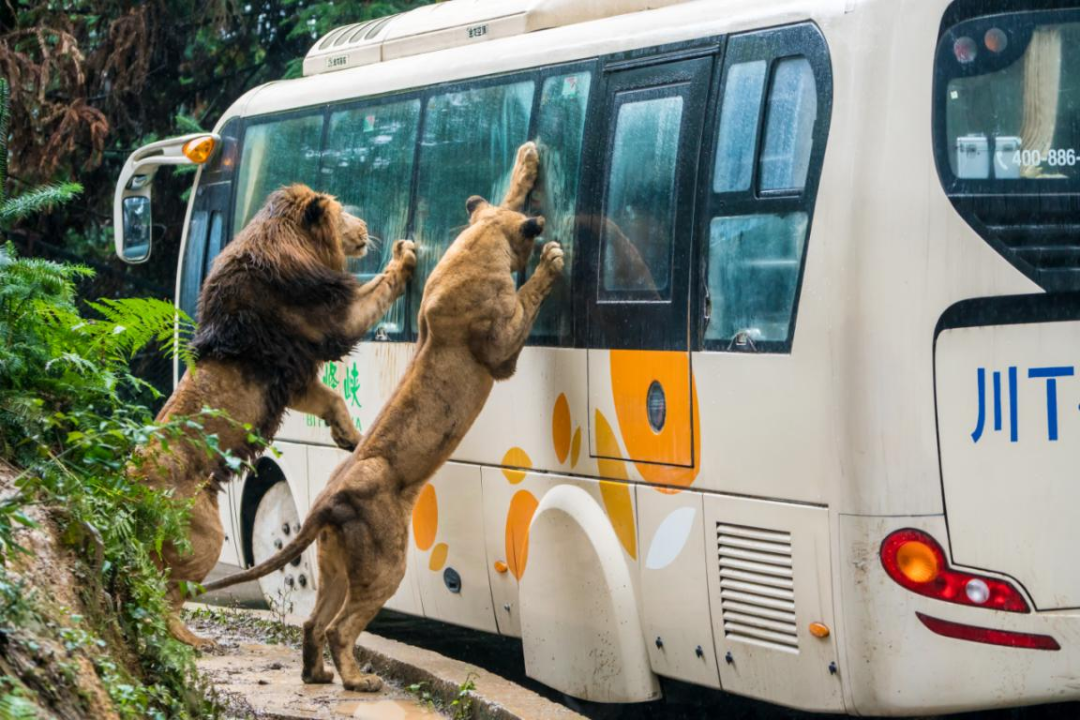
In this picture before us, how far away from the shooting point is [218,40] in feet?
48.3

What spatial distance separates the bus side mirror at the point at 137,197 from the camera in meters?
10.4

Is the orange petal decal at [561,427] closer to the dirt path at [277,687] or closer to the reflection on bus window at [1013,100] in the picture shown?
the dirt path at [277,687]

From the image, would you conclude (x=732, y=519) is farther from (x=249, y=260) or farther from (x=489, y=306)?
(x=249, y=260)

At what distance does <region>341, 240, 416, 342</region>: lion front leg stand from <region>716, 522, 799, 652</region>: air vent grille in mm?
2521

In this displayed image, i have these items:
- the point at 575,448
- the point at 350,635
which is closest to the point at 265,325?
the point at 350,635

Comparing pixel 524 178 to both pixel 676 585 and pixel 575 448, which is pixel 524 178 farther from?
pixel 676 585

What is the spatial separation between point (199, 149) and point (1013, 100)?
581 cm

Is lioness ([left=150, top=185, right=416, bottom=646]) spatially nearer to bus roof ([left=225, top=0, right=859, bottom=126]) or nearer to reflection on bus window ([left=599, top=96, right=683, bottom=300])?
bus roof ([left=225, top=0, right=859, bottom=126])

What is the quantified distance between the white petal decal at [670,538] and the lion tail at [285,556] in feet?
5.02

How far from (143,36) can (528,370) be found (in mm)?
8152

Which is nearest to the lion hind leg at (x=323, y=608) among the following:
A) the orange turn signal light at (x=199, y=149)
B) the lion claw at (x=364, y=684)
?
the lion claw at (x=364, y=684)

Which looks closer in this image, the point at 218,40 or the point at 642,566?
the point at 642,566

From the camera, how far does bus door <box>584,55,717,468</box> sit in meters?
6.14

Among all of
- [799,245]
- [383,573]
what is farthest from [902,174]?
[383,573]
